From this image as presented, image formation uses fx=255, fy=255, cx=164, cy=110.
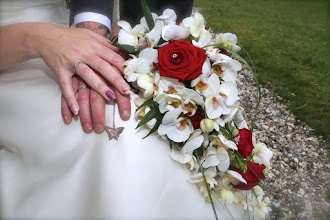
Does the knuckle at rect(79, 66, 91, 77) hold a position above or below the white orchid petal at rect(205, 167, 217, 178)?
above

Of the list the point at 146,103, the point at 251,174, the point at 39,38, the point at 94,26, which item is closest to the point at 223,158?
the point at 251,174

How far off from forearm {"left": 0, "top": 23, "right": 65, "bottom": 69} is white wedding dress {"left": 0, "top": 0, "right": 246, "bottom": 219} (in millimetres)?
131

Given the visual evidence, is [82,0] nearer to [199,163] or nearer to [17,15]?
[17,15]

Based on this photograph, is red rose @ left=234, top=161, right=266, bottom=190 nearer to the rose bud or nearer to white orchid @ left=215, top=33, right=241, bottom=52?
the rose bud

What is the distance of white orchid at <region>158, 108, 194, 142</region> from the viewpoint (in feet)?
2.29

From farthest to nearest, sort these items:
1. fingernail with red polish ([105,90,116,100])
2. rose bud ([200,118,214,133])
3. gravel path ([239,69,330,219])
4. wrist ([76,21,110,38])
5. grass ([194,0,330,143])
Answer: grass ([194,0,330,143]), gravel path ([239,69,330,219]), wrist ([76,21,110,38]), fingernail with red polish ([105,90,116,100]), rose bud ([200,118,214,133])

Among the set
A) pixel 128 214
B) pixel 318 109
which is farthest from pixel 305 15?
pixel 128 214

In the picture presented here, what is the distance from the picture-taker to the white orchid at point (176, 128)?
0.70 metres

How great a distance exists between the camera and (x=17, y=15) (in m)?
1.21

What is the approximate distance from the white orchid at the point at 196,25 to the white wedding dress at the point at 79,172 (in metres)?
0.33

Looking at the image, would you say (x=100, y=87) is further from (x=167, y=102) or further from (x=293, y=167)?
(x=293, y=167)

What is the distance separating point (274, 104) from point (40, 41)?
1.45m

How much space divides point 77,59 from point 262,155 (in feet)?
2.13

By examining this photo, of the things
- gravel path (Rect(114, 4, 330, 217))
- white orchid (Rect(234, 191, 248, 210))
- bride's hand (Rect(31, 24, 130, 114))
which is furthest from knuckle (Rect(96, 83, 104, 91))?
gravel path (Rect(114, 4, 330, 217))
